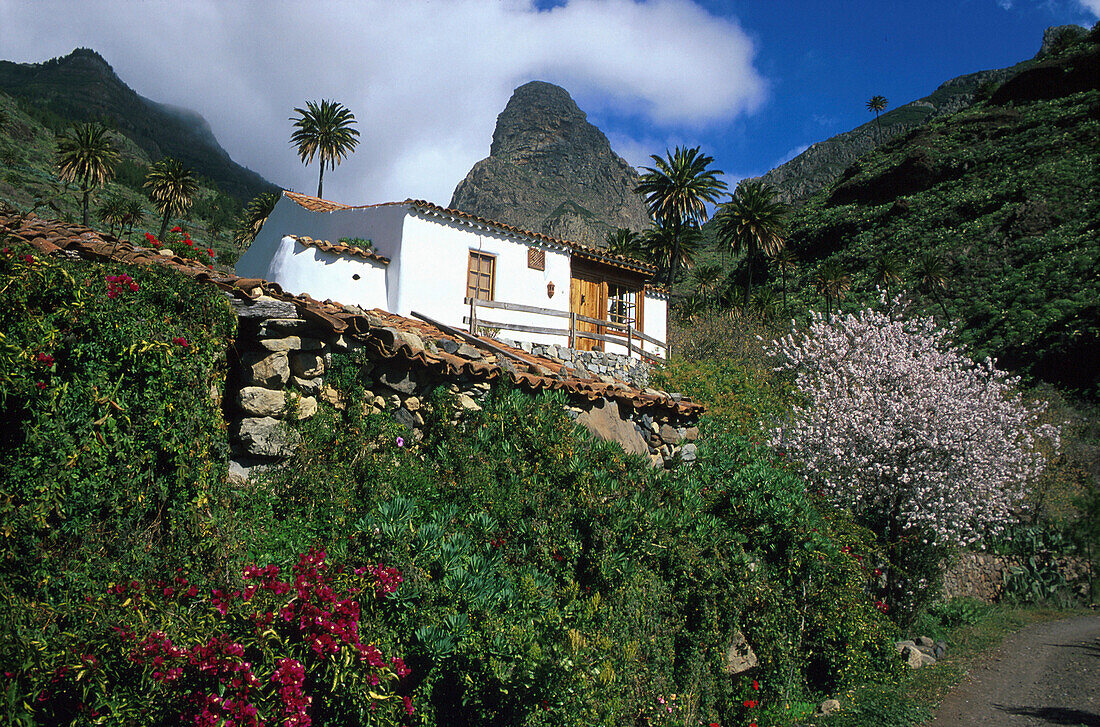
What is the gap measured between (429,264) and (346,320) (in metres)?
11.1

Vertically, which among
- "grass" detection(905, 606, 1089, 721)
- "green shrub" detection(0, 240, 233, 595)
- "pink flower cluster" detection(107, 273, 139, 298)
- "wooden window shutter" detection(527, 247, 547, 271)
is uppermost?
"wooden window shutter" detection(527, 247, 547, 271)

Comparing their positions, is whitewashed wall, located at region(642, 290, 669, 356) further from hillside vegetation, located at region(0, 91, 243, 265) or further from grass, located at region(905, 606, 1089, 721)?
hillside vegetation, located at region(0, 91, 243, 265)

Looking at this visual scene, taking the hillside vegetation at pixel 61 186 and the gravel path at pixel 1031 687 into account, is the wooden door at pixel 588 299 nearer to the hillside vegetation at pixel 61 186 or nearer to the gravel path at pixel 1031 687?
the gravel path at pixel 1031 687

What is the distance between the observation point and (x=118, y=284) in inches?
155

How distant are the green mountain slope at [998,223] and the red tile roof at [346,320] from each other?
25.0m

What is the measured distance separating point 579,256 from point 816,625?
568 inches

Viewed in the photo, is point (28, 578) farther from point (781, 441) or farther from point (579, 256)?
point (579, 256)

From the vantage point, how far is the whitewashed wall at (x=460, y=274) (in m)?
16.3

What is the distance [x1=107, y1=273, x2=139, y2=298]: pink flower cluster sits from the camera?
386cm

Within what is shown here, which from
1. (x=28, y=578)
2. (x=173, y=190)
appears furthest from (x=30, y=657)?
(x=173, y=190)

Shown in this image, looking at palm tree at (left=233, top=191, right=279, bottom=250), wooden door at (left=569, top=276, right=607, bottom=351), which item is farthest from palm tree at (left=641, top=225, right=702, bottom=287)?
palm tree at (left=233, top=191, right=279, bottom=250)

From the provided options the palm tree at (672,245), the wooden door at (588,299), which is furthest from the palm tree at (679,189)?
the wooden door at (588,299)

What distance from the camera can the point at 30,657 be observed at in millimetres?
2840

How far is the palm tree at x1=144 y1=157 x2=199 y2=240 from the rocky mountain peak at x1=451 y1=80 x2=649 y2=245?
6530 centimetres
